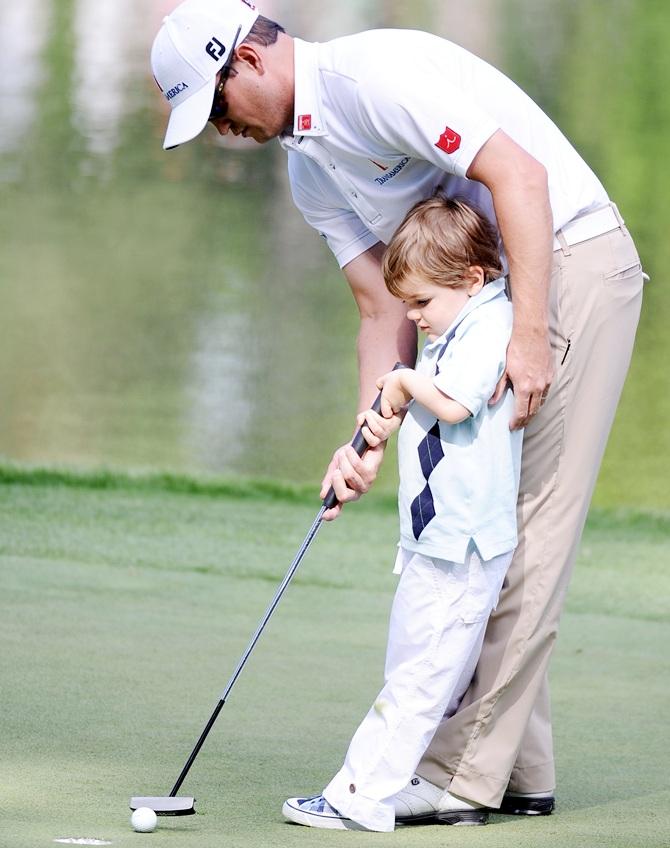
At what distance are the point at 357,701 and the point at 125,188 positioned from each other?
531 centimetres

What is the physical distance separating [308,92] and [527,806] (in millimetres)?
1143

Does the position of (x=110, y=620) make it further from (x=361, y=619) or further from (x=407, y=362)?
(x=407, y=362)

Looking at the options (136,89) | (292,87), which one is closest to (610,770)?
(292,87)

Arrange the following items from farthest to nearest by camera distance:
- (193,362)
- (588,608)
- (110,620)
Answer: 1. (193,362)
2. (588,608)
3. (110,620)

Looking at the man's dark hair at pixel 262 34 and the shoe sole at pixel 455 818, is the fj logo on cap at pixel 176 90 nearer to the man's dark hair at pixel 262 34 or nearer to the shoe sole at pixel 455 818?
the man's dark hair at pixel 262 34

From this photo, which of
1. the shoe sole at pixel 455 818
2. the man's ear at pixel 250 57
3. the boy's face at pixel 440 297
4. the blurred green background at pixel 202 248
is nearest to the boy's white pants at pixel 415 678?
the shoe sole at pixel 455 818

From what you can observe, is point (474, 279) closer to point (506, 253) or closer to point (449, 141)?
point (506, 253)

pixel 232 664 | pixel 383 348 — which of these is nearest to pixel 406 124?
pixel 383 348

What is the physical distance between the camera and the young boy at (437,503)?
224 cm

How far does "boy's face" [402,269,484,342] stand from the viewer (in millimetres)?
2279

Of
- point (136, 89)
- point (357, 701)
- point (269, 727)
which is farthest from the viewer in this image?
point (136, 89)

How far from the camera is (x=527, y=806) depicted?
2447 millimetres

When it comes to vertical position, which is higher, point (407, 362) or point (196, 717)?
point (407, 362)

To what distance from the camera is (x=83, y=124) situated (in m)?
8.23
